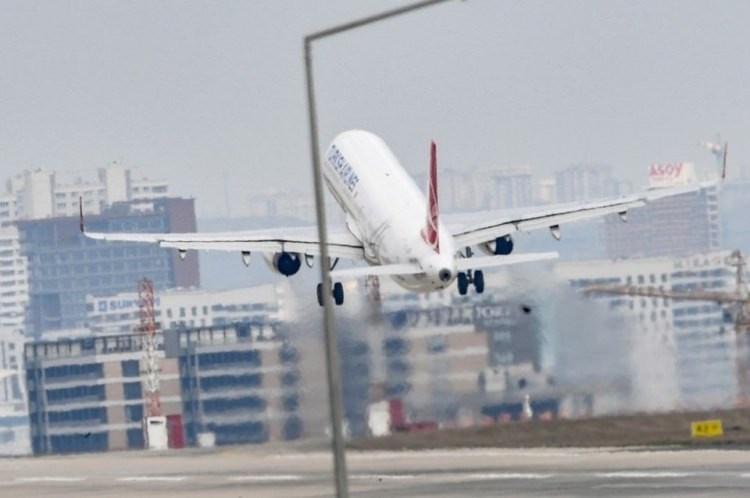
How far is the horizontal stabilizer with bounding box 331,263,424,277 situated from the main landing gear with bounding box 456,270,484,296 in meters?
4.27

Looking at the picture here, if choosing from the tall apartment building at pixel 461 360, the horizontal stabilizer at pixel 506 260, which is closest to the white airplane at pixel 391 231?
the horizontal stabilizer at pixel 506 260

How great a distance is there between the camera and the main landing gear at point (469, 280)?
102 meters

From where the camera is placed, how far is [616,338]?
114m

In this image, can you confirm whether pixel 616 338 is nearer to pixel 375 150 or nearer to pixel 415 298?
pixel 375 150

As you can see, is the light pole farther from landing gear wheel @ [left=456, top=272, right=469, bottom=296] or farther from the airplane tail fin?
landing gear wheel @ [left=456, top=272, right=469, bottom=296]

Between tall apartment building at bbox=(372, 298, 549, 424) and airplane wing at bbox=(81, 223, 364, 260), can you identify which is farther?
tall apartment building at bbox=(372, 298, 549, 424)

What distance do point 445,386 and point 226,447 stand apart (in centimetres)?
1180

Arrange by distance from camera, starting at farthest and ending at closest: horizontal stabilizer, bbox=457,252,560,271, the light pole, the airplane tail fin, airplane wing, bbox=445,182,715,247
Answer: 1. airplane wing, bbox=445,182,715,247
2. the airplane tail fin
3. horizontal stabilizer, bbox=457,252,560,271
4. the light pole

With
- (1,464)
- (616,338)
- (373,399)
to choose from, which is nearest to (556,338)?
(616,338)

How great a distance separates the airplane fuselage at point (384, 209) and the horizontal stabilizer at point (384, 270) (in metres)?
0.37

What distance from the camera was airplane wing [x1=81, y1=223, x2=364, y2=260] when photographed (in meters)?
107

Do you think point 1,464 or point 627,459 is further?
point 1,464

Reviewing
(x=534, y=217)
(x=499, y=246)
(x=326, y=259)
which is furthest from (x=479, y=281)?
(x=326, y=259)

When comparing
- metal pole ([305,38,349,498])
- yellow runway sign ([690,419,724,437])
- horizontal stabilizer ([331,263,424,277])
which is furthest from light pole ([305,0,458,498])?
yellow runway sign ([690,419,724,437])
